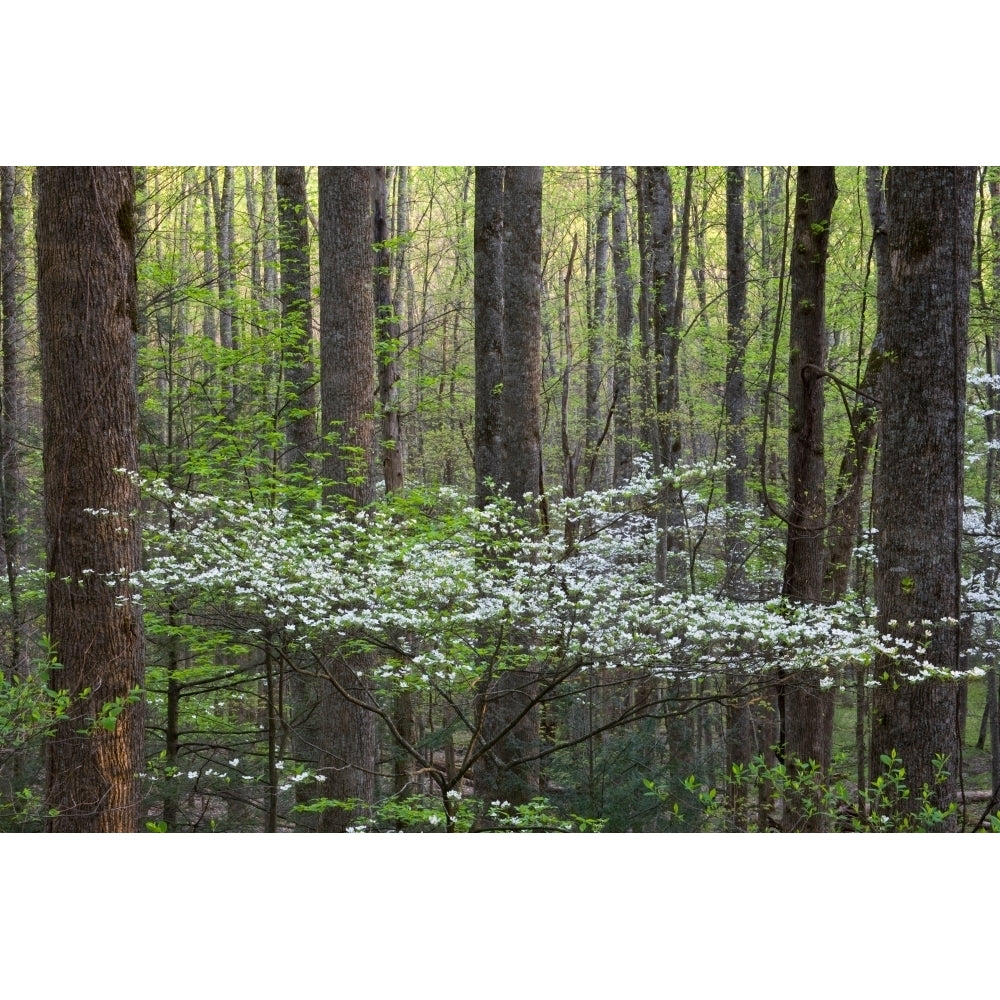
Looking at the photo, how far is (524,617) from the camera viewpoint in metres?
4.44

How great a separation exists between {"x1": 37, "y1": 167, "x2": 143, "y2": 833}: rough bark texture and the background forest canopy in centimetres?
2

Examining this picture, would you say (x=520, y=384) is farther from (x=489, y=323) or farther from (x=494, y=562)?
(x=494, y=562)

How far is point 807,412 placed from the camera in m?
5.58

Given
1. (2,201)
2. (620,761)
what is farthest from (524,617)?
(2,201)

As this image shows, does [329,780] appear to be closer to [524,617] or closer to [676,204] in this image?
[524,617]

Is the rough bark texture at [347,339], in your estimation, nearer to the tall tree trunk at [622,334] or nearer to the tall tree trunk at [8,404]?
the tall tree trunk at [8,404]

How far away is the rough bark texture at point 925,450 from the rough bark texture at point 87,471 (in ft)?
11.3

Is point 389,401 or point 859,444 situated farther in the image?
point 389,401

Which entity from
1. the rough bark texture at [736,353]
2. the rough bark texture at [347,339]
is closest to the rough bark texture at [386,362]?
the rough bark texture at [347,339]

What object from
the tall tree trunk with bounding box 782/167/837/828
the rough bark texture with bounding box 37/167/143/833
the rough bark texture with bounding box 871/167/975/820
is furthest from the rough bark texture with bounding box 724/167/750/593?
the rough bark texture with bounding box 37/167/143/833

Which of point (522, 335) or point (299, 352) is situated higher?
point (299, 352)

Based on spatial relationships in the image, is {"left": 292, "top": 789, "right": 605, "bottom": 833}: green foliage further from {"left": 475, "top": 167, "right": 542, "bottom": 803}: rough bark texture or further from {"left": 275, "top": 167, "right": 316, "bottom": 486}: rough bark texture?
{"left": 275, "top": 167, "right": 316, "bottom": 486}: rough bark texture

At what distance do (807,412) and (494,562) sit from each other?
7.63 ft

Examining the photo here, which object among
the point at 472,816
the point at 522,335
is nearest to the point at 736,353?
the point at 522,335
